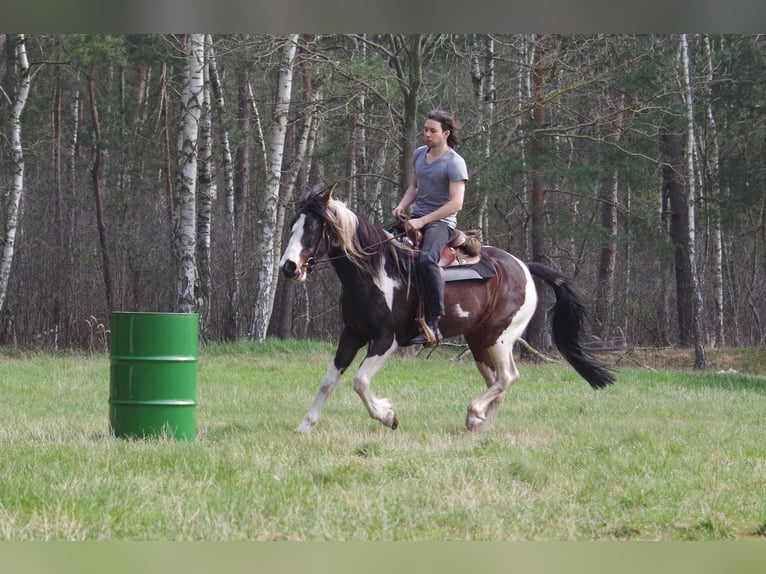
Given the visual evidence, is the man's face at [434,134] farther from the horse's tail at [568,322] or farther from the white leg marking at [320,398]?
the white leg marking at [320,398]

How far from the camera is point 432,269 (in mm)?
8812

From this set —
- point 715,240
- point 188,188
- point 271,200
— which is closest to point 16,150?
point 188,188

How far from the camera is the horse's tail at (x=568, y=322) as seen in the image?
10141 mm

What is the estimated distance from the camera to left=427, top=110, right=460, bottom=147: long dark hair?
878 cm

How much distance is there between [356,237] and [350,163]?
19794mm

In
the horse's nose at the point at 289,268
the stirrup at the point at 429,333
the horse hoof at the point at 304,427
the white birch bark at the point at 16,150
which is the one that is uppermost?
the white birch bark at the point at 16,150

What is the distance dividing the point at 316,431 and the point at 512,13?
261 inches

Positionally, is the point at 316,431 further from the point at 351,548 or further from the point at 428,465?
the point at 351,548

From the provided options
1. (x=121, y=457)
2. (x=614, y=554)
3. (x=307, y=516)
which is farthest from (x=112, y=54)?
(x=614, y=554)

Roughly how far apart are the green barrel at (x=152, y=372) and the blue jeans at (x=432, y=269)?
2.00 metres

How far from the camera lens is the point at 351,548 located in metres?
4.47

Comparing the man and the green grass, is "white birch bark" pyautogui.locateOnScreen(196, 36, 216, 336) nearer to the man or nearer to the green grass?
the green grass

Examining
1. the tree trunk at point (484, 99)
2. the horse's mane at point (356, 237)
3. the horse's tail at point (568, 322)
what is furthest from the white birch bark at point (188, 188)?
the horse's mane at point (356, 237)

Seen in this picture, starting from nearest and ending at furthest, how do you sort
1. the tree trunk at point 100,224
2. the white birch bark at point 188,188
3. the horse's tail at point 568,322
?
the horse's tail at point 568,322 < the white birch bark at point 188,188 < the tree trunk at point 100,224
